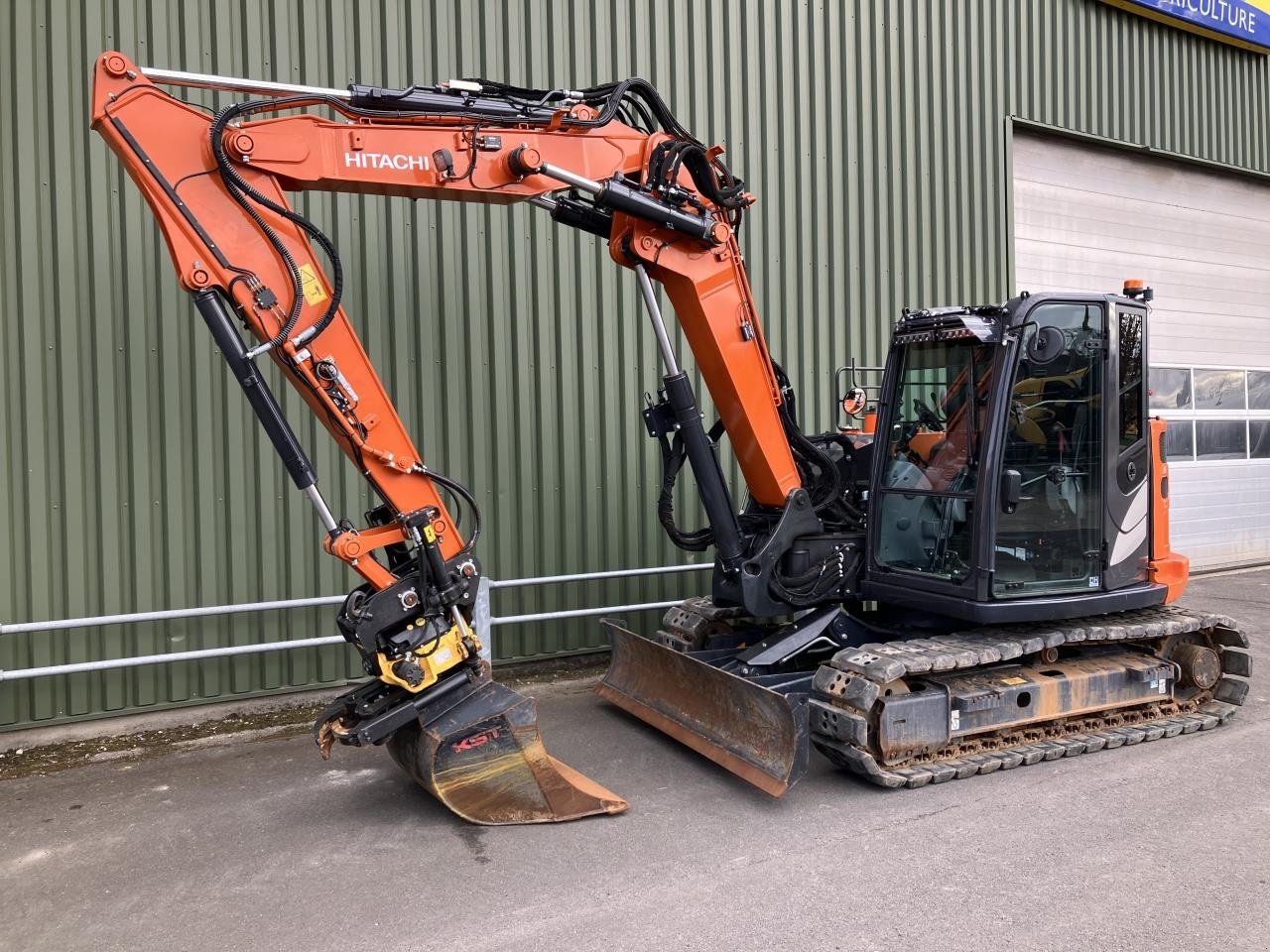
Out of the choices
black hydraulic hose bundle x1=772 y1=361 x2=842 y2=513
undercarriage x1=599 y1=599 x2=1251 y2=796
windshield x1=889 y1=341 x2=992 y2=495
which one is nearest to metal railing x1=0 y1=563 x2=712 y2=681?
undercarriage x1=599 y1=599 x2=1251 y2=796

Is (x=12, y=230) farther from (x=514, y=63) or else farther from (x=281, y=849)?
(x=281, y=849)

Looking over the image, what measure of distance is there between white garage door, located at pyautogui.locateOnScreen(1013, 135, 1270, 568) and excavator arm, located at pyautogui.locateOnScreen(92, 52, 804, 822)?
7886mm

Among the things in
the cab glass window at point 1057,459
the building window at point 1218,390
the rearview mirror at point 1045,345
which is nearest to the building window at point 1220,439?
the building window at point 1218,390

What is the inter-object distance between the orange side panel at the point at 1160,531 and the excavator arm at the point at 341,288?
11.3ft

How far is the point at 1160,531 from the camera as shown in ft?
19.7

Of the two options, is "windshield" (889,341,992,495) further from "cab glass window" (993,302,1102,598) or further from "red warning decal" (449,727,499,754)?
"red warning decal" (449,727,499,754)

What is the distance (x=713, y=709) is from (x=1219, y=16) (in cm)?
1186

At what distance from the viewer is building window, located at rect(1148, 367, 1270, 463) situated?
12.1 meters

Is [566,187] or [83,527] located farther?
[83,527]

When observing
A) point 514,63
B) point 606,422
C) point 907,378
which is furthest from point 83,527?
point 907,378

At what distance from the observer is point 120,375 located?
650cm

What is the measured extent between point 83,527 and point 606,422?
3.89 meters

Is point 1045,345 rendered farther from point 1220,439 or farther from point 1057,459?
point 1220,439

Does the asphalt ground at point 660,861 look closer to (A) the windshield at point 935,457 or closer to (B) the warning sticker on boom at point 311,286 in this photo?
(A) the windshield at point 935,457
